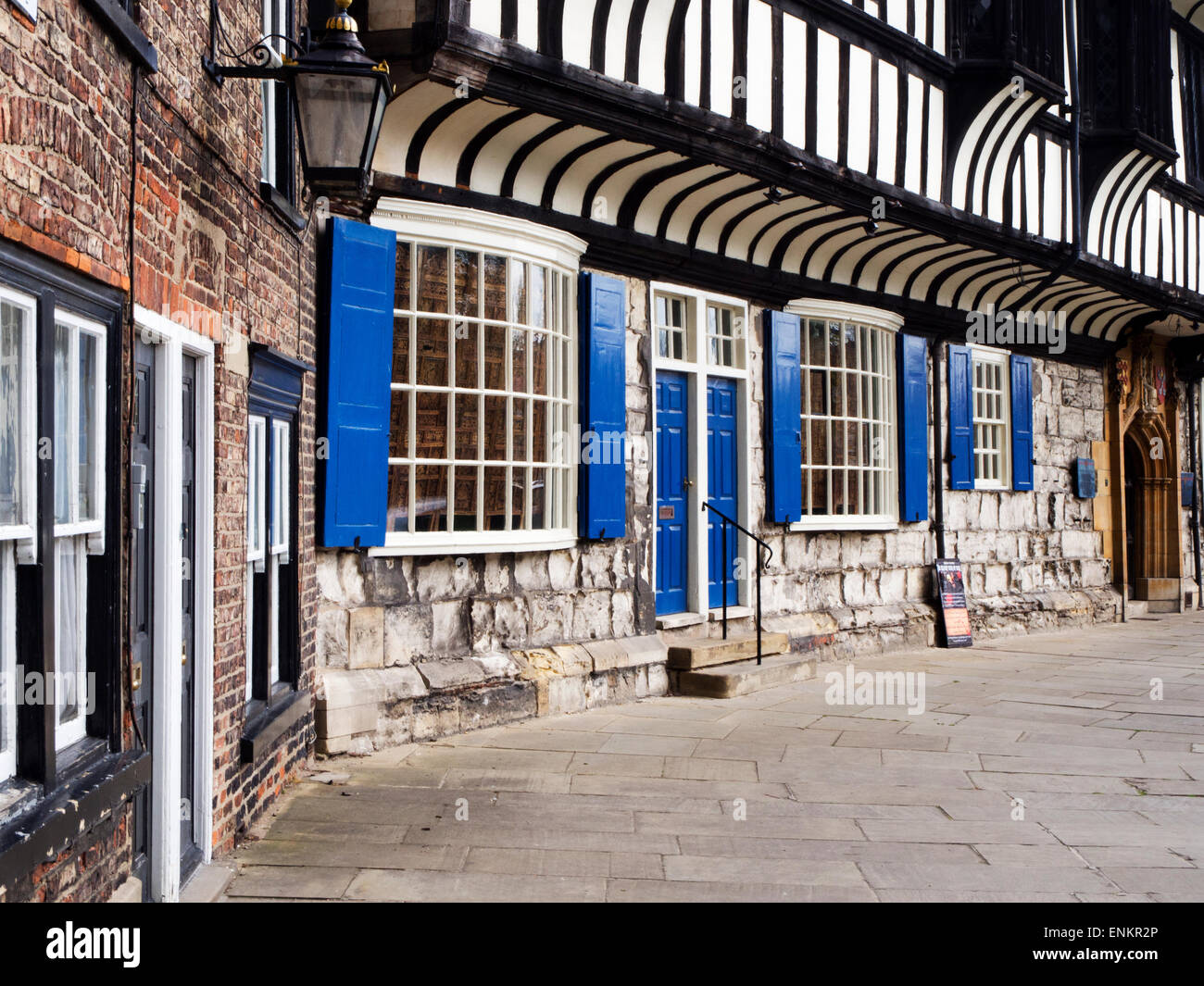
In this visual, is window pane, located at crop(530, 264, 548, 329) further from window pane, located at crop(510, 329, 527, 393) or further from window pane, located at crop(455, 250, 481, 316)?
window pane, located at crop(455, 250, 481, 316)

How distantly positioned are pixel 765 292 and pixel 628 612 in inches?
134

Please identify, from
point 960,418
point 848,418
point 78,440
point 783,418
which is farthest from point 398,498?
point 960,418

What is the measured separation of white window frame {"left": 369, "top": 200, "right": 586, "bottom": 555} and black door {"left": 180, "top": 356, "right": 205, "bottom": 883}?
2583 millimetres

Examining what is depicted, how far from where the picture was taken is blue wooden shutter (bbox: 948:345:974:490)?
13164mm

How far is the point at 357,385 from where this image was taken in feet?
23.1

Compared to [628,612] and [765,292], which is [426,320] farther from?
[765,292]

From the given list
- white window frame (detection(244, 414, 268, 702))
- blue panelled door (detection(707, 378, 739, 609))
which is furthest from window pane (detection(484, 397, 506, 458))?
blue panelled door (detection(707, 378, 739, 609))

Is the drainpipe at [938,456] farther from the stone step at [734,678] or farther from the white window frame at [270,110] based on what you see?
the white window frame at [270,110]

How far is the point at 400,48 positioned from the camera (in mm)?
6762

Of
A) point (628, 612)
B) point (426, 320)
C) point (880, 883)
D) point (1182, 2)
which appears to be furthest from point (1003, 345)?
point (880, 883)

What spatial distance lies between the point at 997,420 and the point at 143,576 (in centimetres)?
1203

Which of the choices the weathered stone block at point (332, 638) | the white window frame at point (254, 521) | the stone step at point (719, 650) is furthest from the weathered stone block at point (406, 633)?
the stone step at point (719, 650)

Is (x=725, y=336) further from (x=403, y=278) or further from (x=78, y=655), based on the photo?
(x=78, y=655)

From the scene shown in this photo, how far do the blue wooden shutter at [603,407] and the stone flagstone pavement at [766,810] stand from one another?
1.46 m
